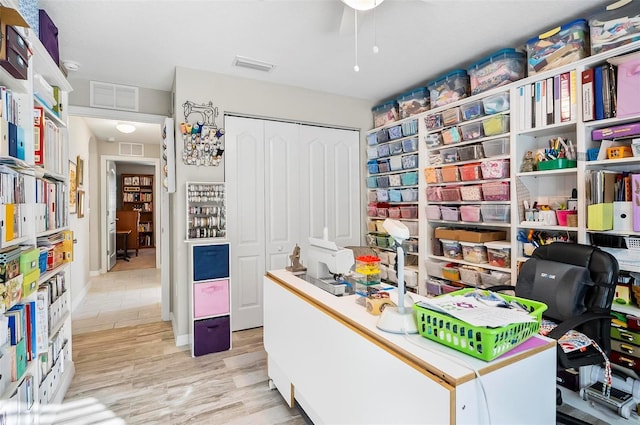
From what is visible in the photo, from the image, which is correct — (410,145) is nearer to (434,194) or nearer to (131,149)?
(434,194)

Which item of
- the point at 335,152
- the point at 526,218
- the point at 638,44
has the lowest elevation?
the point at 526,218

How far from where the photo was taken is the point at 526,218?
2.71 meters

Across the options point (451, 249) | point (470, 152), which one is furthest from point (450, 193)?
point (451, 249)

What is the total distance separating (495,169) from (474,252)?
76cm

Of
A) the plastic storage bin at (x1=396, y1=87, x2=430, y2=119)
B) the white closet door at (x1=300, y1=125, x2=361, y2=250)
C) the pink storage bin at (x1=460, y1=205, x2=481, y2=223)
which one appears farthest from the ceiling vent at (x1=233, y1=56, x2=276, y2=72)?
the pink storage bin at (x1=460, y1=205, x2=481, y2=223)

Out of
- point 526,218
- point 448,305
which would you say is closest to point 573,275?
point 526,218

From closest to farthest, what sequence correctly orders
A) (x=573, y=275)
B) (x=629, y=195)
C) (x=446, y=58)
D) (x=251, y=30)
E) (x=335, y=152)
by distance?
(x=573, y=275) < (x=629, y=195) < (x=251, y=30) < (x=446, y=58) < (x=335, y=152)

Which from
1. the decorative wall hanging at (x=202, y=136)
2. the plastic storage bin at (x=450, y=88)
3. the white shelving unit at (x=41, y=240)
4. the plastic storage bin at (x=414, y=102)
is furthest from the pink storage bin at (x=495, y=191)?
the white shelving unit at (x=41, y=240)

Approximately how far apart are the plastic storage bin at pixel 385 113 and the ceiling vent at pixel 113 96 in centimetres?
275

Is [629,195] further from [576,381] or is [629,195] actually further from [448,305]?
[448,305]

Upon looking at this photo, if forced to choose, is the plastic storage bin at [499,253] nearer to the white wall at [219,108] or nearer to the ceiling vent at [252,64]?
the white wall at [219,108]

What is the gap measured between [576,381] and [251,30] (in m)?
3.42

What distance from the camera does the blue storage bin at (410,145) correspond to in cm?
361

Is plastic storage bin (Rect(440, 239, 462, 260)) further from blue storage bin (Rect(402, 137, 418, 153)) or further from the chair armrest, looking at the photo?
the chair armrest
